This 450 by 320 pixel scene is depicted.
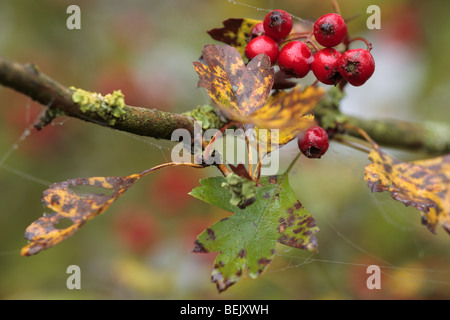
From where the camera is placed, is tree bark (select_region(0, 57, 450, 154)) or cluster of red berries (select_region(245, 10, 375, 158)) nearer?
tree bark (select_region(0, 57, 450, 154))

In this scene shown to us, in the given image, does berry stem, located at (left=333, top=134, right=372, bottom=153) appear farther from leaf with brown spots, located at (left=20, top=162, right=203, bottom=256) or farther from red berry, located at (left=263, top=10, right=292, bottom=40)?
leaf with brown spots, located at (left=20, top=162, right=203, bottom=256)

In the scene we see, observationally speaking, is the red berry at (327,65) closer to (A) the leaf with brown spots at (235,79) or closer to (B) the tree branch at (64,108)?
(A) the leaf with brown spots at (235,79)

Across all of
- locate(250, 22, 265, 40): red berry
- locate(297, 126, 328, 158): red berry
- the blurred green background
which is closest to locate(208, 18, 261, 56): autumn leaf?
locate(250, 22, 265, 40): red berry

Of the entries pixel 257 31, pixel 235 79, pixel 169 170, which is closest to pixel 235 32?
pixel 257 31

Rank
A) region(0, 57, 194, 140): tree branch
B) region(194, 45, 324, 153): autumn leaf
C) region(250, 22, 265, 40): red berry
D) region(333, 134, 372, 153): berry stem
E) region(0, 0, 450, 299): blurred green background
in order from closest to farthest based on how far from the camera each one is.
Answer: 1. region(0, 57, 194, 140): tree branch
2. region(194, 45, 324, 153): autumn leaf
3. region(250, 22, 265, 40): red berry
4. region(333, 134, 372, 153): berry stem
5. region(0, 0, 450, 299): blurred green background

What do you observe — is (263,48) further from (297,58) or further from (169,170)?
(169,170)
